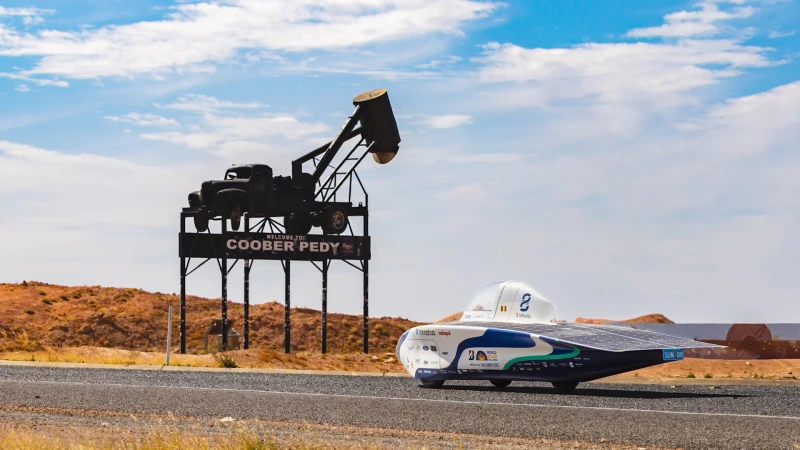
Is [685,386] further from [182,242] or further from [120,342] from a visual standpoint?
[120,342]

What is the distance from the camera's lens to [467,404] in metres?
16.5

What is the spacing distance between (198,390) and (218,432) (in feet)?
18.7

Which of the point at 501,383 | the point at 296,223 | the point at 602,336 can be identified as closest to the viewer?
the point at 602,336

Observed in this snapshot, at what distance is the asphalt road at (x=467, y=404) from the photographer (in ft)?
43.8

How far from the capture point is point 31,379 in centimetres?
2242

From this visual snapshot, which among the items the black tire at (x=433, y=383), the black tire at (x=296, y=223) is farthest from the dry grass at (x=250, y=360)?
the black tire at (x=296, y=223)

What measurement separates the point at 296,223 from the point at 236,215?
278 centimetres

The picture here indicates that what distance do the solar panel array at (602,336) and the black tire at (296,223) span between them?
20.7 metres

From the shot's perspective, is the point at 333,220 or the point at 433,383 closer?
the point at 433,383

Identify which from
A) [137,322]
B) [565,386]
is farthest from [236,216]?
[137,322]

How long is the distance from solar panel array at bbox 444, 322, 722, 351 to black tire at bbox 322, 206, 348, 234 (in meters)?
19.9

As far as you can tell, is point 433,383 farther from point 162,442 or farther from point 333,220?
point 333,220

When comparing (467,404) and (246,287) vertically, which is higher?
(246,287)

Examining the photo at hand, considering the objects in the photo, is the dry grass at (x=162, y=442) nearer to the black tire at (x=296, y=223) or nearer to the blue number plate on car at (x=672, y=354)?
the blue number plate on car at (x=672, y=354)
